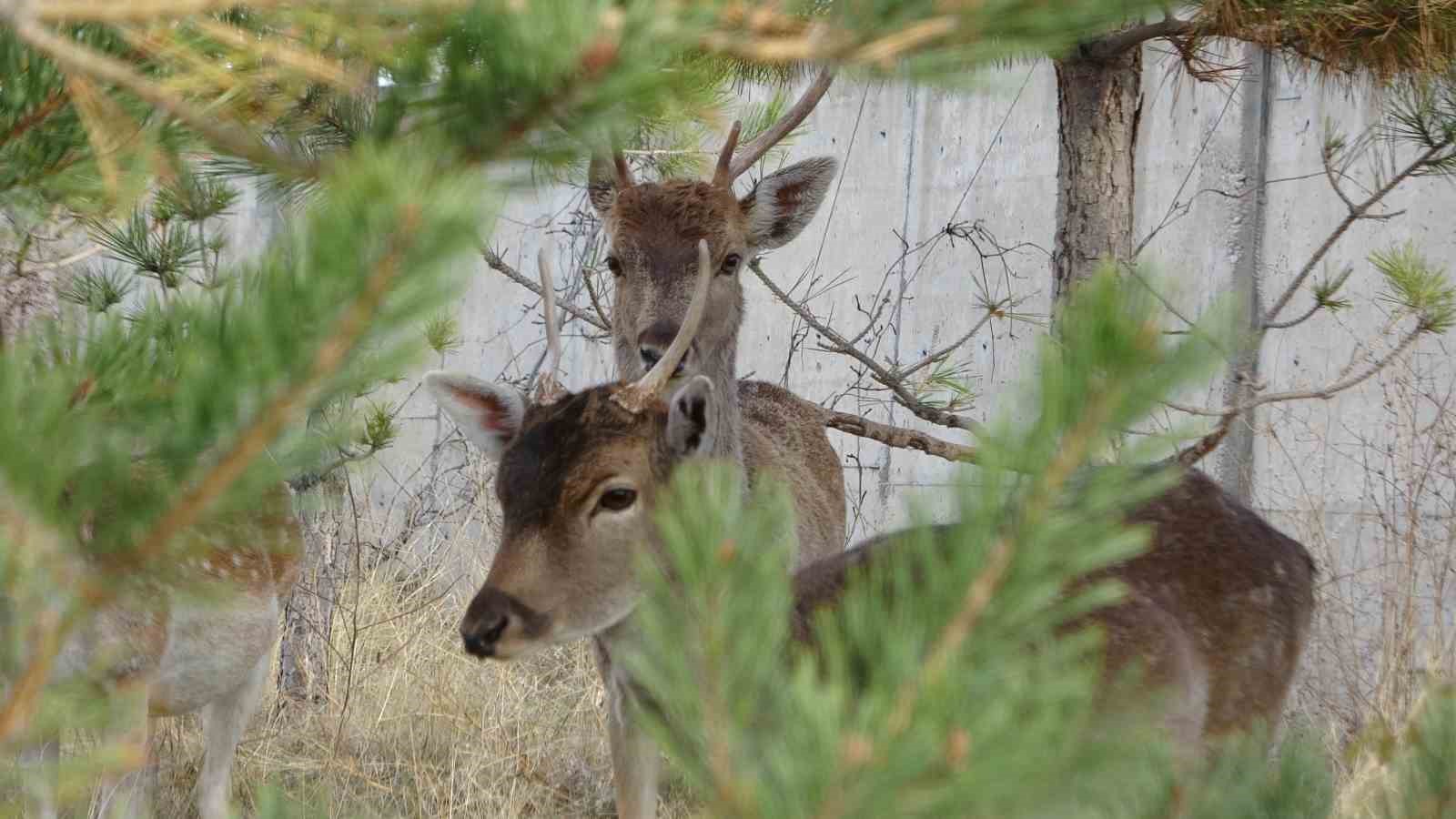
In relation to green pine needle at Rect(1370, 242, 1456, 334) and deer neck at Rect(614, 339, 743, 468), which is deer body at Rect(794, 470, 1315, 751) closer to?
deer neck at Rect(614, 339, 743, 468)

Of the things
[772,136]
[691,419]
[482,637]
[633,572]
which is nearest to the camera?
[482,637]

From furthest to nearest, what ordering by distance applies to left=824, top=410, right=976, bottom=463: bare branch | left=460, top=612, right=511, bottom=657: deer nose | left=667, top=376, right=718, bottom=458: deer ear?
left=824, top=410, right=976, bottom=463: bare branch, left=667, top=376, right=718, bottom=458: deer ear, left=460, top=612, right=511, bottom=657: deer nose

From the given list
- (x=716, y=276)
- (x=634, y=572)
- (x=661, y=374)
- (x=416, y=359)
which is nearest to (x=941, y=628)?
(x=416, y=359)

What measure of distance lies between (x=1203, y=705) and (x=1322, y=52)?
6.68ft

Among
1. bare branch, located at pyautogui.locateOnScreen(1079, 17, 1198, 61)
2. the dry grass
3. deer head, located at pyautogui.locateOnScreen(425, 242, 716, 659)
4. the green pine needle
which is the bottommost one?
the dry grass

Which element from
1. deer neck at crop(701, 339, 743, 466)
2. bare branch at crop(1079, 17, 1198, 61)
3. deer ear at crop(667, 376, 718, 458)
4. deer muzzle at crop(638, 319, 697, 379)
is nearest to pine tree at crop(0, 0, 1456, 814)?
deer ear at crop(667, 376, 718, 458)

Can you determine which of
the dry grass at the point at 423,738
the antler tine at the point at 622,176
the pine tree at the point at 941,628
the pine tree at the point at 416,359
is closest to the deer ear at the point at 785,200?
the antler tine at the point at 622,176

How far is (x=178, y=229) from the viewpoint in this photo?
4.48m

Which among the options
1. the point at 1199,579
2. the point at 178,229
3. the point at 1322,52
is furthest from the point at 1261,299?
the point at 178,229

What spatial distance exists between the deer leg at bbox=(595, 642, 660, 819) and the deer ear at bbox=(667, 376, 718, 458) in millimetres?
627

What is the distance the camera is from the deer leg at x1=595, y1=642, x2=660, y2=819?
13.1ft

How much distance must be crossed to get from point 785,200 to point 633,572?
2118 millimetres

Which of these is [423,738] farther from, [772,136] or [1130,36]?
[1130,36]

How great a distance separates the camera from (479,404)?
390cm
